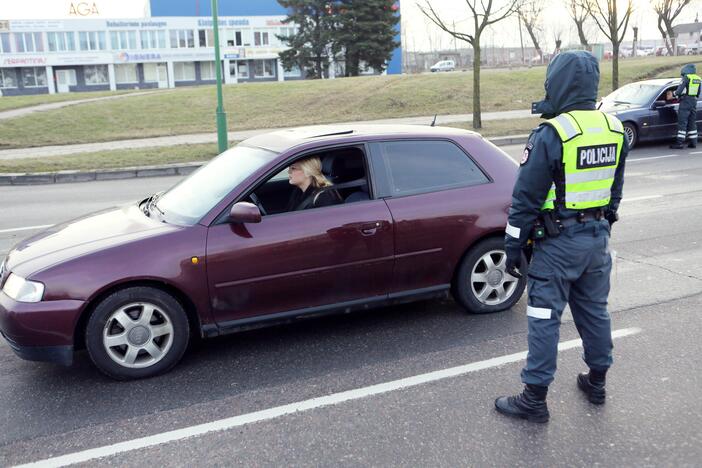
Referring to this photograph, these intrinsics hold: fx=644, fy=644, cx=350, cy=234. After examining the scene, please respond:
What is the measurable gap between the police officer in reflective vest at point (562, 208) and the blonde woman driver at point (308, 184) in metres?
1.56

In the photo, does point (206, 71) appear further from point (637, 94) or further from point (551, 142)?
point (551, 142)

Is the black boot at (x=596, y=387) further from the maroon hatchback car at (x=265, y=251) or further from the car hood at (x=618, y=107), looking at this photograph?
the car hood at (x=618, y=107)

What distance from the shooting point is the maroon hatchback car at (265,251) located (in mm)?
3896

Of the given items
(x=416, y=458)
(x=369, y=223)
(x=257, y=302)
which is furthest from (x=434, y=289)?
(x=416, y=458)

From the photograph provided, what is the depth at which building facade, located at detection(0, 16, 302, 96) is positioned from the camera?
67188 mm

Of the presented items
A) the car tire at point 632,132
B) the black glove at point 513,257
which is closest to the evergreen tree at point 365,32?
the car tire at point 632,132

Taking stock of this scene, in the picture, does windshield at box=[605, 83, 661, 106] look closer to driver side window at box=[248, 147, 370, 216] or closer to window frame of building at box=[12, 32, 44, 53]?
driver side window at box=[248, 147, 370, 216]

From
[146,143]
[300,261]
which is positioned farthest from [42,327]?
[146,143]

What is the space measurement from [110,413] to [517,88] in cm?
2727

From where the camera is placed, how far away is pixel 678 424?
3.39 m

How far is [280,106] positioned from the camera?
2619 centimetres

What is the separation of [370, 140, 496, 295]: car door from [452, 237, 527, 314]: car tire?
13cm

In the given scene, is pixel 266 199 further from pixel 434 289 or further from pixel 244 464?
pixel 244 464

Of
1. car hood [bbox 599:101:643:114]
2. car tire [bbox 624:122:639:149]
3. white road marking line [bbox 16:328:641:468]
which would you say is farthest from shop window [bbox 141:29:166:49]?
white road marking line [bbox 16:328:641:468]
